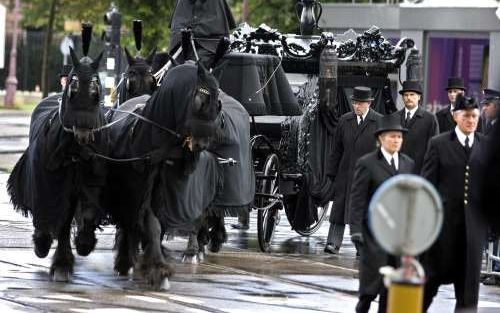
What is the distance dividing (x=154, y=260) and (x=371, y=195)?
2735mm

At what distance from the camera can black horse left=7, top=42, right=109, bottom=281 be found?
13758 mm

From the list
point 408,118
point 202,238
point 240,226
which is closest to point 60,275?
point 202,238

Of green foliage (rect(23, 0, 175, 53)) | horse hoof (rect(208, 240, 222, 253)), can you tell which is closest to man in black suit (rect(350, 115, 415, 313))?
horse hoof (rect(208, 240, 222, 253))

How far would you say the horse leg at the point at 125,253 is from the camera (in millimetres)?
14406

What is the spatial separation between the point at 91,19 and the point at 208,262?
32.6 metres

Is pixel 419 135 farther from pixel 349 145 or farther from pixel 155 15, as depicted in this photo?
pixel 155 15

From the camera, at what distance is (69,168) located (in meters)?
14.2

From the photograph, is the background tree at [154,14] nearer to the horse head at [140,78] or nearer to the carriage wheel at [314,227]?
the carriage wheel at [314,227]

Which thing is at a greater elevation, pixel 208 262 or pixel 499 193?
pixel 499 193

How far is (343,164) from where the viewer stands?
16.9 meters

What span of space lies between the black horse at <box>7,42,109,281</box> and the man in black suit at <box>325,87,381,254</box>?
337 centimetres

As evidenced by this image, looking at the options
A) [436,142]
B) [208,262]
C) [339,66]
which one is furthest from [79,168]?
[339,66]

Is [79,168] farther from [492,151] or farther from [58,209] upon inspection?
[492,151]

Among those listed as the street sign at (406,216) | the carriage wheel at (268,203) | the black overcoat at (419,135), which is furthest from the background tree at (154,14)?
the street sign at (406,216)
